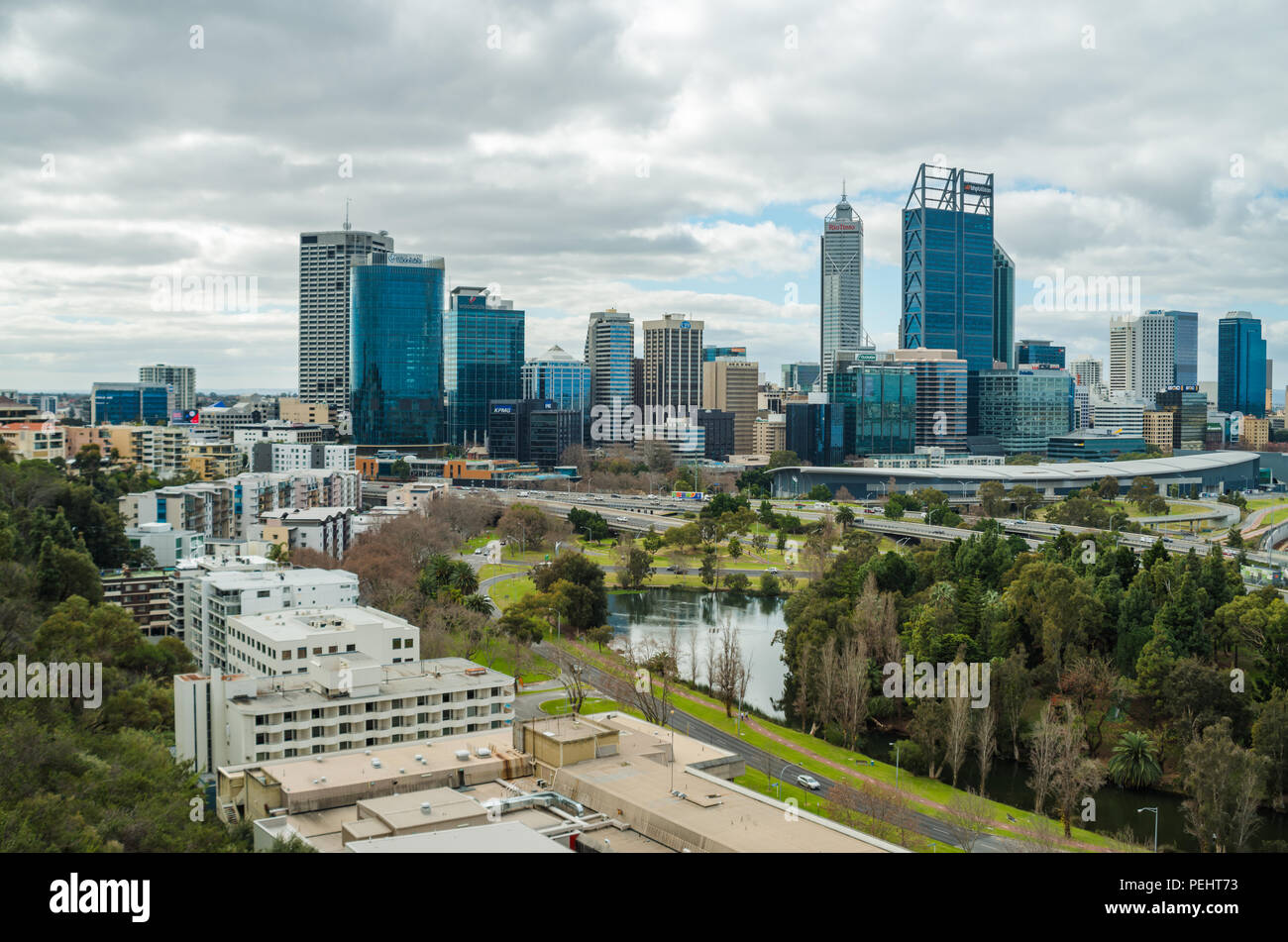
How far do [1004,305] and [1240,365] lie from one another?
14540 mm

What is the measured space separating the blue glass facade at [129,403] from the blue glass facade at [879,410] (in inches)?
1094

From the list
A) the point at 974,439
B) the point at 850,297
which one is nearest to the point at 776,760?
the point at 974,439

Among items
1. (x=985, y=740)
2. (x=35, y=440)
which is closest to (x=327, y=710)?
(x=985, y=740)

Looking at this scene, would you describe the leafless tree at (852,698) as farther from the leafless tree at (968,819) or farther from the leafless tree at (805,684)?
the leafless tree at (968,819)

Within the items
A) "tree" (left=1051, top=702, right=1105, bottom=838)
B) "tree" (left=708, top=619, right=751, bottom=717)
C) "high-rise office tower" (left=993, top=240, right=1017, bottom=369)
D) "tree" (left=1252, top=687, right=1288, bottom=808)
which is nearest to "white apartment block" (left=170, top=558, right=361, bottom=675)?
"tree" (left=708, top=619, right=751, bottom=717)

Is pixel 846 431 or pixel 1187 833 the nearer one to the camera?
pixel 1187 833

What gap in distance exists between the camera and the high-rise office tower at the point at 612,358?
52.1 metres

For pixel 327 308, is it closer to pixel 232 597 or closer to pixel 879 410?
pixel 879 410

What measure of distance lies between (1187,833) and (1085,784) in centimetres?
93

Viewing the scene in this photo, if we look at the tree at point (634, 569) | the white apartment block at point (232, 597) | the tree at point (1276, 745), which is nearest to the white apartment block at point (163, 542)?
the white apartment block at point (232, 597)

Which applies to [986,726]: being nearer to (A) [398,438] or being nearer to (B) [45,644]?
(B) [45,644]

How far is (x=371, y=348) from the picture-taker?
43188 millimetres

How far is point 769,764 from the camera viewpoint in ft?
37.1
